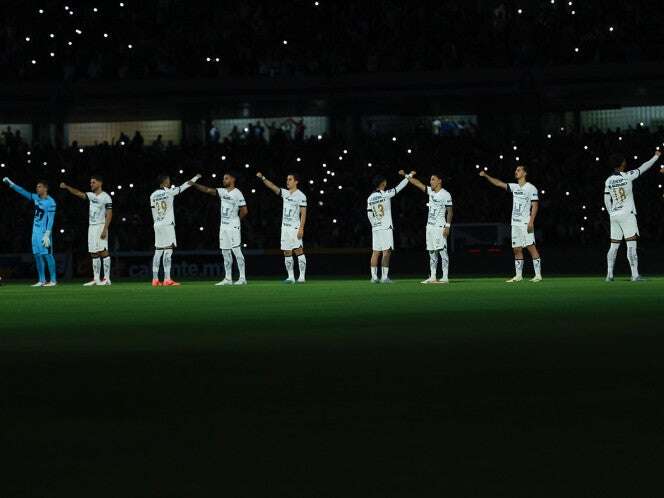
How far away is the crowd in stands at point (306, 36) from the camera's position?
151 ft

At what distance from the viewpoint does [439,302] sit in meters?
20.0

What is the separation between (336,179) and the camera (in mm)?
43719

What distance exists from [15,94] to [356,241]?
1490 cm

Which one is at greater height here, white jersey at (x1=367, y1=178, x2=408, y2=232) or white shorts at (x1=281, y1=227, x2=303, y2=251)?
white jersey at (x1=367, y1=178, x2=408, y2=232)

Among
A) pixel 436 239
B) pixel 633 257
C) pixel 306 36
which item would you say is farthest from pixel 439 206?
pixel 306 36

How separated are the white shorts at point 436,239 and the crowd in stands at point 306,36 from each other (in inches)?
700

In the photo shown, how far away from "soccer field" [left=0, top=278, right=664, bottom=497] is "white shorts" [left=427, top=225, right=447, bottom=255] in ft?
40.0

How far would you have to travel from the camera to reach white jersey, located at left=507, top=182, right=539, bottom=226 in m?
28.5

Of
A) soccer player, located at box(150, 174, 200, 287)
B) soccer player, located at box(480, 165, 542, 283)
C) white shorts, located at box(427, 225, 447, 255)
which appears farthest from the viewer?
soccer player, located at box(150, 174, 200, 287)

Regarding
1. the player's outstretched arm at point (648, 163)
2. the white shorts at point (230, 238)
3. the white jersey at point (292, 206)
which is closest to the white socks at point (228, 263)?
the white shorts at point (230, 238)

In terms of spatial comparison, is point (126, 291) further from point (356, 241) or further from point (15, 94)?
point (15, 94)

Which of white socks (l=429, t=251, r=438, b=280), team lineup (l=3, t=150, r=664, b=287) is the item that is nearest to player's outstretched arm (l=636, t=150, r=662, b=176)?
team lineup (l=3, t=150, r=664, b=287)

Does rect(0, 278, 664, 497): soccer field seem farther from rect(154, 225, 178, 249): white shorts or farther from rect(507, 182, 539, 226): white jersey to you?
rect(154, 225, 178, 249): white shorts

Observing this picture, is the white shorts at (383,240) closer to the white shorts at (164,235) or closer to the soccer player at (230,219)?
the soccer player at (230,219)
